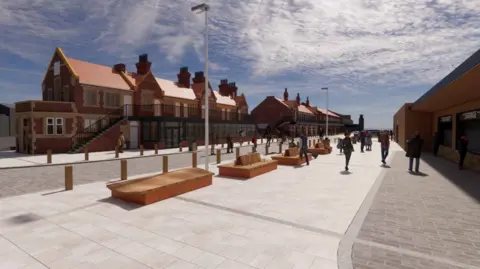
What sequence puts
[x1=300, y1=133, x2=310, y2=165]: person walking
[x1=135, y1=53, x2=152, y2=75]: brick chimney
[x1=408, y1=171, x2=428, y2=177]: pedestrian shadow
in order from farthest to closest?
[x1=135, y1=53, x2=152, y2=75]: brick chimney, [x1=300, y1=133, x2=310, y2=165]: person walking, [x1=408, y1=171, x2=428, y2=177]: pedestrian shadow

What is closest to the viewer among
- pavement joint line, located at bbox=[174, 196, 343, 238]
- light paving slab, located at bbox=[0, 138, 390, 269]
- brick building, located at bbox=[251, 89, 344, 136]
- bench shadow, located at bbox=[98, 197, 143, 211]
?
light paving slab, located at bbox=[0, 138, 390, 269]

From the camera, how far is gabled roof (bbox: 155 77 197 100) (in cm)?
3497

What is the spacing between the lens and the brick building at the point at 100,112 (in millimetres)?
23281

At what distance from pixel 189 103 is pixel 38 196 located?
3017cm

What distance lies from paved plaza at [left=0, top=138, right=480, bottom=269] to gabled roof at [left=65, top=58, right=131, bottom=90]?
19837mm

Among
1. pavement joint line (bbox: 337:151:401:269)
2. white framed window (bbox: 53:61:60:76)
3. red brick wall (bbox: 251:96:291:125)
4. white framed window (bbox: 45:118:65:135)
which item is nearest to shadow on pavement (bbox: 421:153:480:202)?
pavement joint line (bbox: 337:151:401:269)

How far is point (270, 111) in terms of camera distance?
60531mm

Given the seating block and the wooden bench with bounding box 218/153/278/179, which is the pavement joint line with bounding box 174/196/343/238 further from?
the seating block

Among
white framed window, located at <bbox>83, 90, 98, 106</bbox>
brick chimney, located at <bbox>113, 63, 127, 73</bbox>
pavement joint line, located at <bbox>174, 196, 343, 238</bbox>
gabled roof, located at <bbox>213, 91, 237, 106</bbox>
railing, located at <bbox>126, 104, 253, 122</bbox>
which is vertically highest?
brick chimney, located at <bbox>113, 63, 127, 73</bbox>

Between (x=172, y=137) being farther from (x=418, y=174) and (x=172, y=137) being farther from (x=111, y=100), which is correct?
(x=418, y=174)

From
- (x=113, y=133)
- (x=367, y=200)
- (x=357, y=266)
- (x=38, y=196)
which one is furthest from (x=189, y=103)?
(x=357, y=266)

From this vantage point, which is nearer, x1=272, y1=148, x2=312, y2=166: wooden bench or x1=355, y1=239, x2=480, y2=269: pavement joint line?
x1=355, y1=239, x2=480, y2=269: pavement joint line

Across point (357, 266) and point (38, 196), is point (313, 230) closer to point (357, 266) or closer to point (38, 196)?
point (357, 266)

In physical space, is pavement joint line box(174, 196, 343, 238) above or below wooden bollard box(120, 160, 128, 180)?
below
